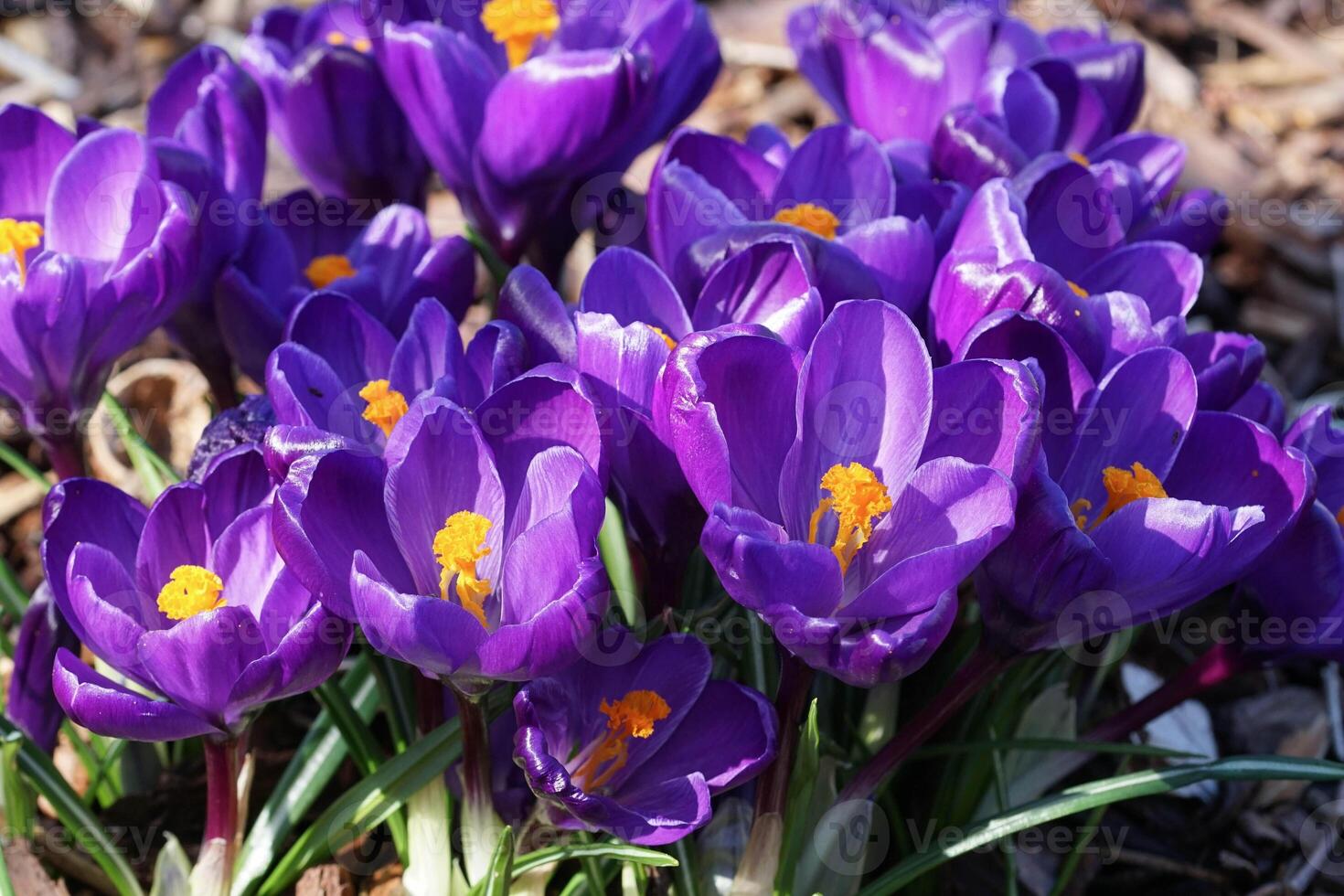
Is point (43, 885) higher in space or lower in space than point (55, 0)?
lower

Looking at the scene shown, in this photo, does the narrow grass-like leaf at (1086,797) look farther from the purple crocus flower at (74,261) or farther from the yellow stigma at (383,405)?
→ the purple crocus flower at (74,261)

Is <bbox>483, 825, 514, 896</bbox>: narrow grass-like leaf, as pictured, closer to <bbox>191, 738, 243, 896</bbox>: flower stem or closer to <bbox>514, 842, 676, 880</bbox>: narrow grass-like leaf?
<bbox>514, 842, 676, 880</bbox>: narrow grass-like leaf

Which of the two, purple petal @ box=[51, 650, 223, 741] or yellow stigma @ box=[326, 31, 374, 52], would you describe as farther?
yellow stigma @ box=[326, 31, 374, 52]

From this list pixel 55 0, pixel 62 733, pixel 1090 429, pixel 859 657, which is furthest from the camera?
pixel 55 0

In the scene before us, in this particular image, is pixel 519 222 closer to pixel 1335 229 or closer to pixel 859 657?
pixel 859 657

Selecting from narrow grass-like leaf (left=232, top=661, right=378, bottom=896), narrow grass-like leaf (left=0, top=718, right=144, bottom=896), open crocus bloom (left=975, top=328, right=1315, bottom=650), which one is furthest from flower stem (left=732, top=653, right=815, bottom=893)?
narrow grass-like leaf (left=0, top=718, right=144, bottom=896)

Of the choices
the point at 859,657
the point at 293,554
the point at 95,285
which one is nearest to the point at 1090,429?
the point at 859,657

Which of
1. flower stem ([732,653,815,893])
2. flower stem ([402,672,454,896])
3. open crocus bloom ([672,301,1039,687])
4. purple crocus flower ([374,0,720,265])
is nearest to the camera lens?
open crocus bloom ([672,301,1039,687])
